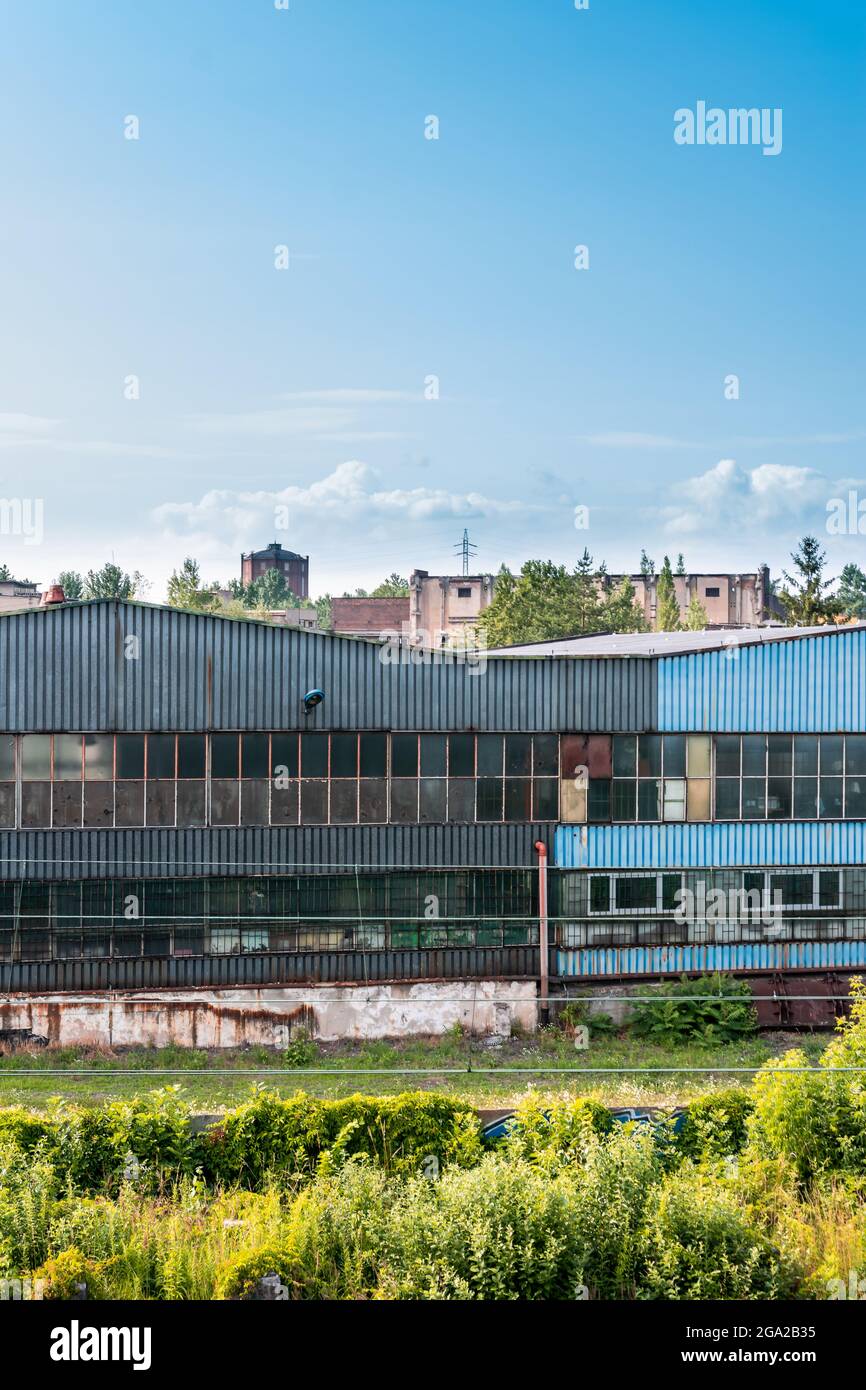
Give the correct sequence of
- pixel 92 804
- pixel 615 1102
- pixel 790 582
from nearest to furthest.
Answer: pixel 615 1102 < pixel 92 804 < pixel 790 582

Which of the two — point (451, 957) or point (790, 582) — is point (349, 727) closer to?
point (451, 957)

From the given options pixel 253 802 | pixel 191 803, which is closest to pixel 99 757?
pixel 191 803

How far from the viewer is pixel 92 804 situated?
25922 mm

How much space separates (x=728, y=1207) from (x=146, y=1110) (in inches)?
329

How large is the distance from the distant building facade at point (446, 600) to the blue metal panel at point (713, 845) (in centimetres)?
5243

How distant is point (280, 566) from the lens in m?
116

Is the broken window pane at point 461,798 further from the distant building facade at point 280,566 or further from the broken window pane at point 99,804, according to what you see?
the distant building facade at point 280,566

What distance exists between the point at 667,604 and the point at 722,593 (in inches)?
365

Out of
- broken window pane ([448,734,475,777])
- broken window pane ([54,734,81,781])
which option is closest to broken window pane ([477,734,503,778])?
broken window pane ([448,734,475,777])

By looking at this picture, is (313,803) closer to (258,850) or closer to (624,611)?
(258,850)

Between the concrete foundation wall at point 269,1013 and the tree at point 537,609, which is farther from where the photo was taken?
the tree at point 537,609

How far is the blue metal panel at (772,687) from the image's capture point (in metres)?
27.5

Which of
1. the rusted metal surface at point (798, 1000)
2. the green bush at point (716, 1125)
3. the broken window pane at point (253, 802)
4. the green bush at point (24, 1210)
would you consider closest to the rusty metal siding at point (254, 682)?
the broken window pane at point (253, 802)
